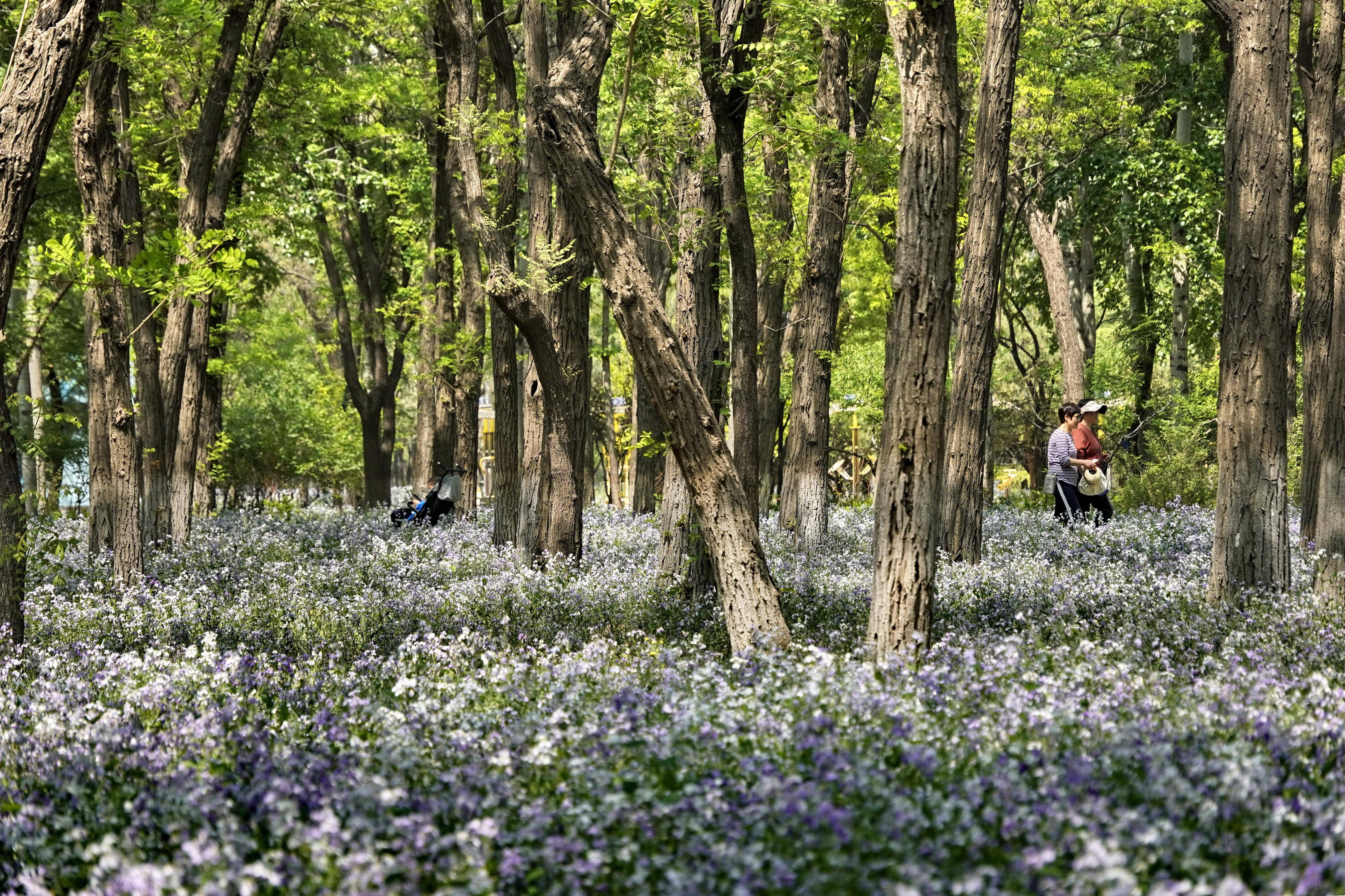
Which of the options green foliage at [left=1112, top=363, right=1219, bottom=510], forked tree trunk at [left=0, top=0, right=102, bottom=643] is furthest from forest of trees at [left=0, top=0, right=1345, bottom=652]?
green foliage at [left=1112, top=363, right=1219, bottom=510]

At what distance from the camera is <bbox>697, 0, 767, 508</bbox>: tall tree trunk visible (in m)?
9.09

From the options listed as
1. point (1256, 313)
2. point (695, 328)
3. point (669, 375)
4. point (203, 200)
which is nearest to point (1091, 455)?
point (1256, 313)

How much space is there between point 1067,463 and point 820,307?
13.8 ft

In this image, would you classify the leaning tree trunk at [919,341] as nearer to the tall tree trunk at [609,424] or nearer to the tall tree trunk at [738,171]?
the tall tree trunk at [738,171]

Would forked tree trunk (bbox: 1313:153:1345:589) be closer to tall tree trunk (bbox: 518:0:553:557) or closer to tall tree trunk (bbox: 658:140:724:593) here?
tall tree trunk (bbox: 658:140:724:593)

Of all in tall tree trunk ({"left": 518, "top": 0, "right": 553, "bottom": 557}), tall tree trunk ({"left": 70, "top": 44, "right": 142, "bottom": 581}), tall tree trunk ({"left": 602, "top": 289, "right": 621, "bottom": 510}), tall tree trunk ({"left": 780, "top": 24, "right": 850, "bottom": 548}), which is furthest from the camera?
tall tree trunk ({"left": 602, "top": 289, "right": 621, "bottom": 510})

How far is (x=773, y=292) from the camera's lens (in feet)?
68.8

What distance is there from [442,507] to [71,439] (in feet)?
72.6

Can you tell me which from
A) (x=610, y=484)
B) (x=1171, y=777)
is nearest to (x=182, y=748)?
(x=1171, y=777)

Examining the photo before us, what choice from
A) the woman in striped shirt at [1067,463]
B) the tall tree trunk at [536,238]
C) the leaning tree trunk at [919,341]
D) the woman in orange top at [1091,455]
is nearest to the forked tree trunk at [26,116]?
the leaning tree trunk at [919,341]

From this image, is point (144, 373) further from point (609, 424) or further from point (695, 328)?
point (609, 424)

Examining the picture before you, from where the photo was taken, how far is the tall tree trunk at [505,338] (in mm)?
13250

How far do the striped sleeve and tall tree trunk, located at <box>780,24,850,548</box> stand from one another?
310 cm

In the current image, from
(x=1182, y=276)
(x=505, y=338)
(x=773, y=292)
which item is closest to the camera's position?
(x=505, y=338)
